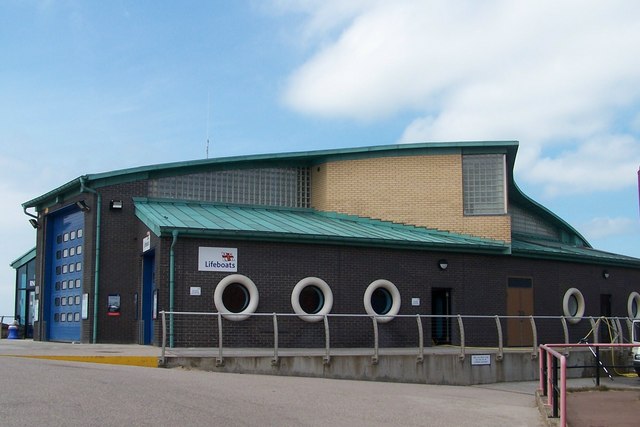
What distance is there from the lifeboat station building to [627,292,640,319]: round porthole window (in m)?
0.09

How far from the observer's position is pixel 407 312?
23141 millimetres

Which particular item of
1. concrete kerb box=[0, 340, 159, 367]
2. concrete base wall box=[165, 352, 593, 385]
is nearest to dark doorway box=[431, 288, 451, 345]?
concrete base wall box=[165, 352, 593, 385]

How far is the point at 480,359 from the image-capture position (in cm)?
1950

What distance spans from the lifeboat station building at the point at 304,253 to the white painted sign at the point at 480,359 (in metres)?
2.07

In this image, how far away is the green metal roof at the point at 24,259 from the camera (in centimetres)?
3169

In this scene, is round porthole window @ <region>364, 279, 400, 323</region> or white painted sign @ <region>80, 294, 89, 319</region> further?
white painted sign @ <region>80, 294, 89, 319</region>

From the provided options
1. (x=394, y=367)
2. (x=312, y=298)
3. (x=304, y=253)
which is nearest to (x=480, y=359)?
(x=394, y=367)

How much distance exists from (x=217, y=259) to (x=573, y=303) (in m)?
13.3

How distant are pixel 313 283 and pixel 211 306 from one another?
9.56 feet

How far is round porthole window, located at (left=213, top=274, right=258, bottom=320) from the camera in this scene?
2025 cm

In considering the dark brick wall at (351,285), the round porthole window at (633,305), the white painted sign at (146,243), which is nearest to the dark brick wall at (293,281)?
the dark brick wall at (351,285)

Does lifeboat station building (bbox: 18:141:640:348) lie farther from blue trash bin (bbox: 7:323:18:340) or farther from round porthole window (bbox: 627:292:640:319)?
blue trash bin (bbox: 7:323:18:340)

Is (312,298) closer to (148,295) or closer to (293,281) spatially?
(293,281)

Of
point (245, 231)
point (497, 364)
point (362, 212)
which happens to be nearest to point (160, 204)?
point (245, 231)
